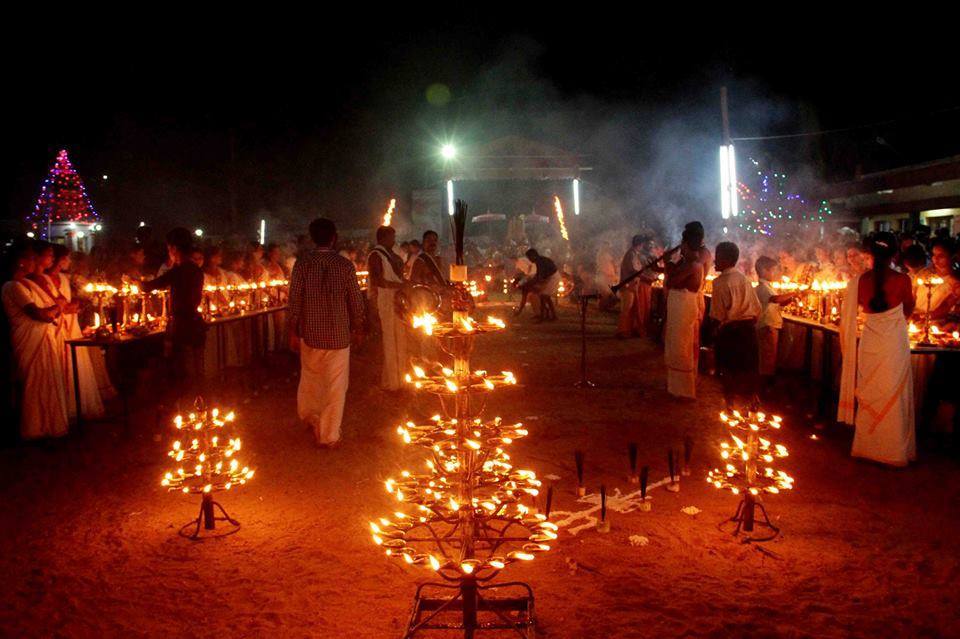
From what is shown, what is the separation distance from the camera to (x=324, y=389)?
23.0 ft

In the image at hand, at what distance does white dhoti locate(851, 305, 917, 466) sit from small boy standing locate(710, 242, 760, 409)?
1.60m

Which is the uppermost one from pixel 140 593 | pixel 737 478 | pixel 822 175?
pixel 822 175

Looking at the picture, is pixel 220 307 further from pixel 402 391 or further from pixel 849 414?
pixel 849 414

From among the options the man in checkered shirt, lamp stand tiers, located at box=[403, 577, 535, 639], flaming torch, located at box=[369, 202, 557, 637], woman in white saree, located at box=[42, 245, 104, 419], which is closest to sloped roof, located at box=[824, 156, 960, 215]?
the man in checkered shirt

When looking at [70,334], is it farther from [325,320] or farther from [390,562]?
[390,562]

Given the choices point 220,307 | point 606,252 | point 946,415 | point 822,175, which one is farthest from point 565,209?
point 946,415

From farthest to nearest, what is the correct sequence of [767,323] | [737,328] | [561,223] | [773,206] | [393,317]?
1. [561,223]
2. [773,206]
3. [767,323]
4. [393,317]
5. [737,328]

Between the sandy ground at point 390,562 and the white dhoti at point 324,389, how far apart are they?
0.82 feet

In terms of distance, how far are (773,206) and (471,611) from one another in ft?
72.6

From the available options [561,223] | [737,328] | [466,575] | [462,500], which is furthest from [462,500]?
[561,223]

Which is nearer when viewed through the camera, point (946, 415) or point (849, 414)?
point (849, 414)

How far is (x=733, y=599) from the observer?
402cm

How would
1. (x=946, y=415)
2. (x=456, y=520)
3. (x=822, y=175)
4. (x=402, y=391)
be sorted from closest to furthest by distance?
(x=456, y=520) < (x=946, y=415) < (x=402, y=391) < (x=822, y=175)

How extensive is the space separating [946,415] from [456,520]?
613 cm
